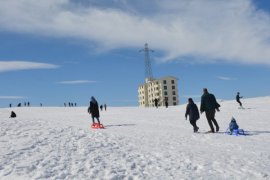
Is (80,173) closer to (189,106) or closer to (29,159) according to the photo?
(29,159)

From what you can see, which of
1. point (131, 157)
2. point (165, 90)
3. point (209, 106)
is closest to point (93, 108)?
point (209, 106)

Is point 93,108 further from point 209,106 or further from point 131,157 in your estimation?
point 131,157

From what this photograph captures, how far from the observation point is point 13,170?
10094 millimetres

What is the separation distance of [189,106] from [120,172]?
10913 mm

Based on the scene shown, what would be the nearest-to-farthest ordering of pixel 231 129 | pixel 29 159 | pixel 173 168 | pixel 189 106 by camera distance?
pixel 173 168, pixel 29 159, pixel 231 129, pixel 189 106

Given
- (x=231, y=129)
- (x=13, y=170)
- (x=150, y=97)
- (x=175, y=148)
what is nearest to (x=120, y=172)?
(x=13, y=170)

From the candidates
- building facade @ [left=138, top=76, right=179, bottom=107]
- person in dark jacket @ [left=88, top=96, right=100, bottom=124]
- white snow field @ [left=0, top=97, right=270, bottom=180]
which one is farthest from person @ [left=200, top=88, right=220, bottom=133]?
building facade @ [left=138, top=76, right=179, bottom=107]

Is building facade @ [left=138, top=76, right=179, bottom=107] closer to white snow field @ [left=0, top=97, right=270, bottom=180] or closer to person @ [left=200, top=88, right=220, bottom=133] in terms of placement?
person @ [left=200, top=88, right=220, bottom=133]

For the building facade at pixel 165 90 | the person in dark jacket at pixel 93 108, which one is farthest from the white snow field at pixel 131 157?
the building facade at pixel 165 90

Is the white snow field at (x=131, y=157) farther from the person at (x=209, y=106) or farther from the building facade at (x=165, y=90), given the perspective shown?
the building facade at (x=165, y=90)

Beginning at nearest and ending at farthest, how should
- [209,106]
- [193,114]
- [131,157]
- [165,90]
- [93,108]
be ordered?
[131,157] < [209,106] < [193,114] < [93,108] < [165,90]

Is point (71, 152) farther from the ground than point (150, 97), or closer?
closer

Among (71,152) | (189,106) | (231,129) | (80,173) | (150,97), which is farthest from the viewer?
(150,97)

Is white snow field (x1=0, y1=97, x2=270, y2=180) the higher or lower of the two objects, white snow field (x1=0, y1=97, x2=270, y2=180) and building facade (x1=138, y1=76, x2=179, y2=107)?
the lower
